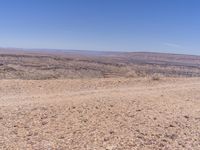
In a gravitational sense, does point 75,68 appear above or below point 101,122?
below

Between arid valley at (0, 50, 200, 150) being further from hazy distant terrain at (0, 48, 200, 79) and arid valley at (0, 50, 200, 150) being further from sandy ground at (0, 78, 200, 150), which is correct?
hazy distant terrain at (0, 48, 200, 79)

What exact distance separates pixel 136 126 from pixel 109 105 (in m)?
1.73

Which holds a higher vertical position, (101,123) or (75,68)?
(101,123)

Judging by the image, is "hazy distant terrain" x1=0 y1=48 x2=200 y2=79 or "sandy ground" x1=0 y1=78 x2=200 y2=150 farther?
"hazy distant terrain" x1=0 y1=48 x2=200 y2=79

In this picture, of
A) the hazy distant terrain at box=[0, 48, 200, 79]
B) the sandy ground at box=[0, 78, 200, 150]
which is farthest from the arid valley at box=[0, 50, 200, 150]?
the hazy distant terrain at box=[0, 48, 200, 79]

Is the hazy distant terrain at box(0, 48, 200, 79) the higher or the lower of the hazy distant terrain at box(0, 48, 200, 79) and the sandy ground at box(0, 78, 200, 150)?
the lower

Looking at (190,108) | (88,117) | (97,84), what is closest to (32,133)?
(88,117)

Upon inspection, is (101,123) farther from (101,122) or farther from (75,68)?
(75,68)

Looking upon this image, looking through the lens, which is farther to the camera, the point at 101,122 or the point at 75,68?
the point at 75,68

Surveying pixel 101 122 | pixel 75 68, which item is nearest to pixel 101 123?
pixel 101 122

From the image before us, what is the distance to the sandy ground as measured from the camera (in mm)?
6398

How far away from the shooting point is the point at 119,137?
6.73m

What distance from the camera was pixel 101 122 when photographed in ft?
24.7

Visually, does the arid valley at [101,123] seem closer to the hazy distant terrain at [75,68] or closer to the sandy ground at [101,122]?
the sandy ground at [101,122]
